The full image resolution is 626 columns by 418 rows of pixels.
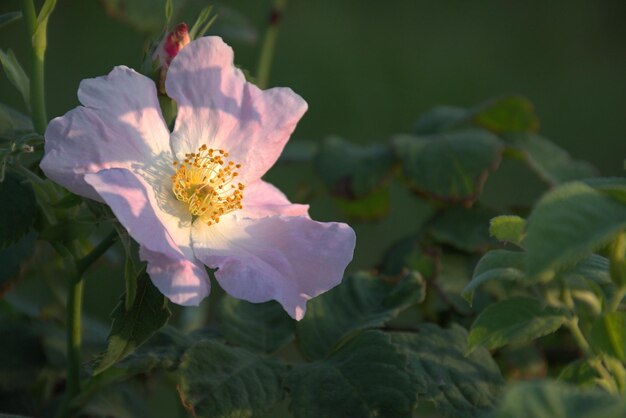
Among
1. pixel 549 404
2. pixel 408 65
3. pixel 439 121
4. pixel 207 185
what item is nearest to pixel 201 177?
pixel 207 185

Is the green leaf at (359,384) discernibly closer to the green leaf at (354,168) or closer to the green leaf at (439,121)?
the green leaf at (354,168)

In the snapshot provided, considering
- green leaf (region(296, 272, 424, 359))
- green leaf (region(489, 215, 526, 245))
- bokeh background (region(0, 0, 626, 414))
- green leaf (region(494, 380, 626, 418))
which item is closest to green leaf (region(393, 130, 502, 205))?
green leaf (region(296, 272, 424, 359))

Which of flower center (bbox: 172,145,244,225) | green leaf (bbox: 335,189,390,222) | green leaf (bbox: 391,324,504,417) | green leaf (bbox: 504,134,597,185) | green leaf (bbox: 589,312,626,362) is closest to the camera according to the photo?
green leaf (bbox: 589,312,626,362)

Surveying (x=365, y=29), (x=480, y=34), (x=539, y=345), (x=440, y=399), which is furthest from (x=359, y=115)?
(x=440, y=399)

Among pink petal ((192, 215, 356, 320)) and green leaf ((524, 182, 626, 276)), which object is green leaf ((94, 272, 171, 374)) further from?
green leaf ((524, 182, 626, 276))

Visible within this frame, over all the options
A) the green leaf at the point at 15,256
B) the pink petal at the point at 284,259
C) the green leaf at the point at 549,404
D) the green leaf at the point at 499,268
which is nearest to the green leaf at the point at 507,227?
the green leaf at the point at 499,268

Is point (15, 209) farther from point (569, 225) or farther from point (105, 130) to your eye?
point (569, 225)
